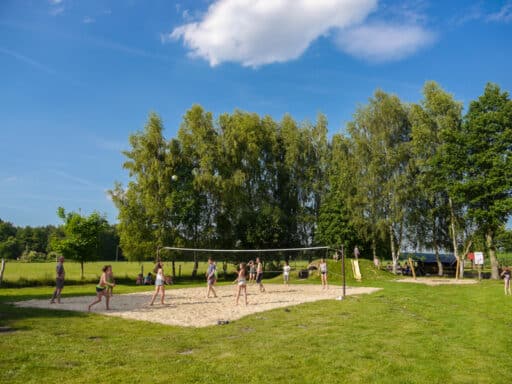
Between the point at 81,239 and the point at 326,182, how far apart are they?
74.9 feet

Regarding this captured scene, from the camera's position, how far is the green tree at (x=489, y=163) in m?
31.5

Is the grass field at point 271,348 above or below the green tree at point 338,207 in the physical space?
below

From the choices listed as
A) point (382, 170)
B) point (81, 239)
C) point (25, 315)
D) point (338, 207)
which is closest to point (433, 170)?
point (382, 170)

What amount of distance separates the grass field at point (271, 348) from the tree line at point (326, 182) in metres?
21.9

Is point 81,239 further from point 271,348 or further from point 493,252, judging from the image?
point 493,252

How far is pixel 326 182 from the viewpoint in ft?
135

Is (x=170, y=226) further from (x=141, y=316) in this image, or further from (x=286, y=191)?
(x=141, y=316)

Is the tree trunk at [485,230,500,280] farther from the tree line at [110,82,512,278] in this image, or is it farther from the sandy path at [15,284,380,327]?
the sandy path at [15,284,380,327]

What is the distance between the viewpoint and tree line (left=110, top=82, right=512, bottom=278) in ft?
112

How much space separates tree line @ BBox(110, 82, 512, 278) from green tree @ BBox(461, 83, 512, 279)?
101mm

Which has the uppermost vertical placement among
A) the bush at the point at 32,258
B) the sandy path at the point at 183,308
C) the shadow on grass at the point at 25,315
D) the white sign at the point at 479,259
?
the white sign at the point at 479,259

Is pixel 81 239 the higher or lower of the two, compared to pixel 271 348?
higher

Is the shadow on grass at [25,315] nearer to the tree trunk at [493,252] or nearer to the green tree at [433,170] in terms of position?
the green tree at [433,170]

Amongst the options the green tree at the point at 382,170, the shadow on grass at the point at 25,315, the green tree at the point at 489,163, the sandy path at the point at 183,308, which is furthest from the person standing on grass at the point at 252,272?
the green tree at the point at 489,163
